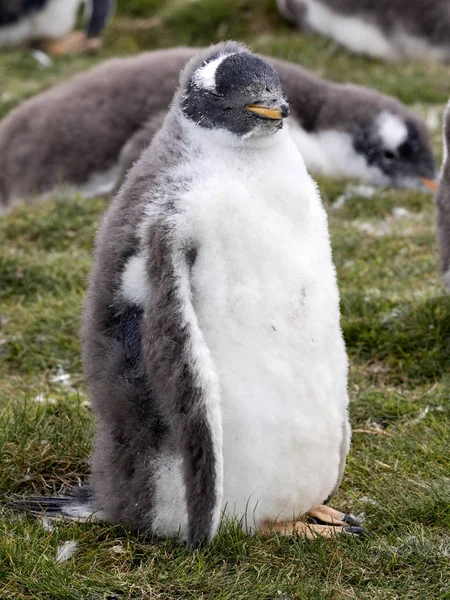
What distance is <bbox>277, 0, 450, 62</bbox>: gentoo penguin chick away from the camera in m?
11.6

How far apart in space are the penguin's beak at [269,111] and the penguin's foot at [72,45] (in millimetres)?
9483

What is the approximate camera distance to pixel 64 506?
3.69m

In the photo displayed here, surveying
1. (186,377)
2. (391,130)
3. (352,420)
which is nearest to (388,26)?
(391,130)

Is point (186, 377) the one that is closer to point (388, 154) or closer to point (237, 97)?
point (237, 97)

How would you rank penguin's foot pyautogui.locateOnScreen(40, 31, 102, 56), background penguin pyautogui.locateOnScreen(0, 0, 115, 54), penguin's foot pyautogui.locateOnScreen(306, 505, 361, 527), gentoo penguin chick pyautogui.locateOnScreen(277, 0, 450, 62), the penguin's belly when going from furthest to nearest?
penguin's foot pyautogui.locateOnScreen(40, 31, 102, 56) → background penguin pyautogui.locateOnScreen(0, 0, 115, 54) → gentoo penguin chick pyautogui.locateOnScreen(277, 0, 450, 62) → penguin's foot pyautogui.locateOnScreen(306, 505, 361, 527) → the penguin's belly

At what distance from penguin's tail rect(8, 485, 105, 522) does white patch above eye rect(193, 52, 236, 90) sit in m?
1.44

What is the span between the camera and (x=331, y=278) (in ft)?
11.5

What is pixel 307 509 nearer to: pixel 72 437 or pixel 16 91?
pixel 72 437

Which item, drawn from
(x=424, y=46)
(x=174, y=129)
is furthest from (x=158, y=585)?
(x=424, y=46)

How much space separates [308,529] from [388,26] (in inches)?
364

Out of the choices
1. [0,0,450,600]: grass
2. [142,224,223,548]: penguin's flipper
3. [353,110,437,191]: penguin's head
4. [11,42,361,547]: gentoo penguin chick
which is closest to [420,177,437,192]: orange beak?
[353,110,437,191]: penguin's head

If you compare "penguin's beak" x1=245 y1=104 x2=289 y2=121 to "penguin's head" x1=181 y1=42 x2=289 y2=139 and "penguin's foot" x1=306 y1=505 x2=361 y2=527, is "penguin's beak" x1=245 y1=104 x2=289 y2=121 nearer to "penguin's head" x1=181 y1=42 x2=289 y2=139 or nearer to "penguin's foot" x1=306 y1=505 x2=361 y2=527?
"penguin's head" x1=181 y1=42 x2=289 y2=139

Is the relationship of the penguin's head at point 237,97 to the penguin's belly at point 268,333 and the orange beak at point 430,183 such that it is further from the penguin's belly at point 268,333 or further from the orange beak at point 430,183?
the orange beak at point 430,183

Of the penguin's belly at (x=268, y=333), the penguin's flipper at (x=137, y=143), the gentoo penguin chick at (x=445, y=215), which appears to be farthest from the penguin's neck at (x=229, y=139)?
the penguin's flipper at (x=137, y=143)
